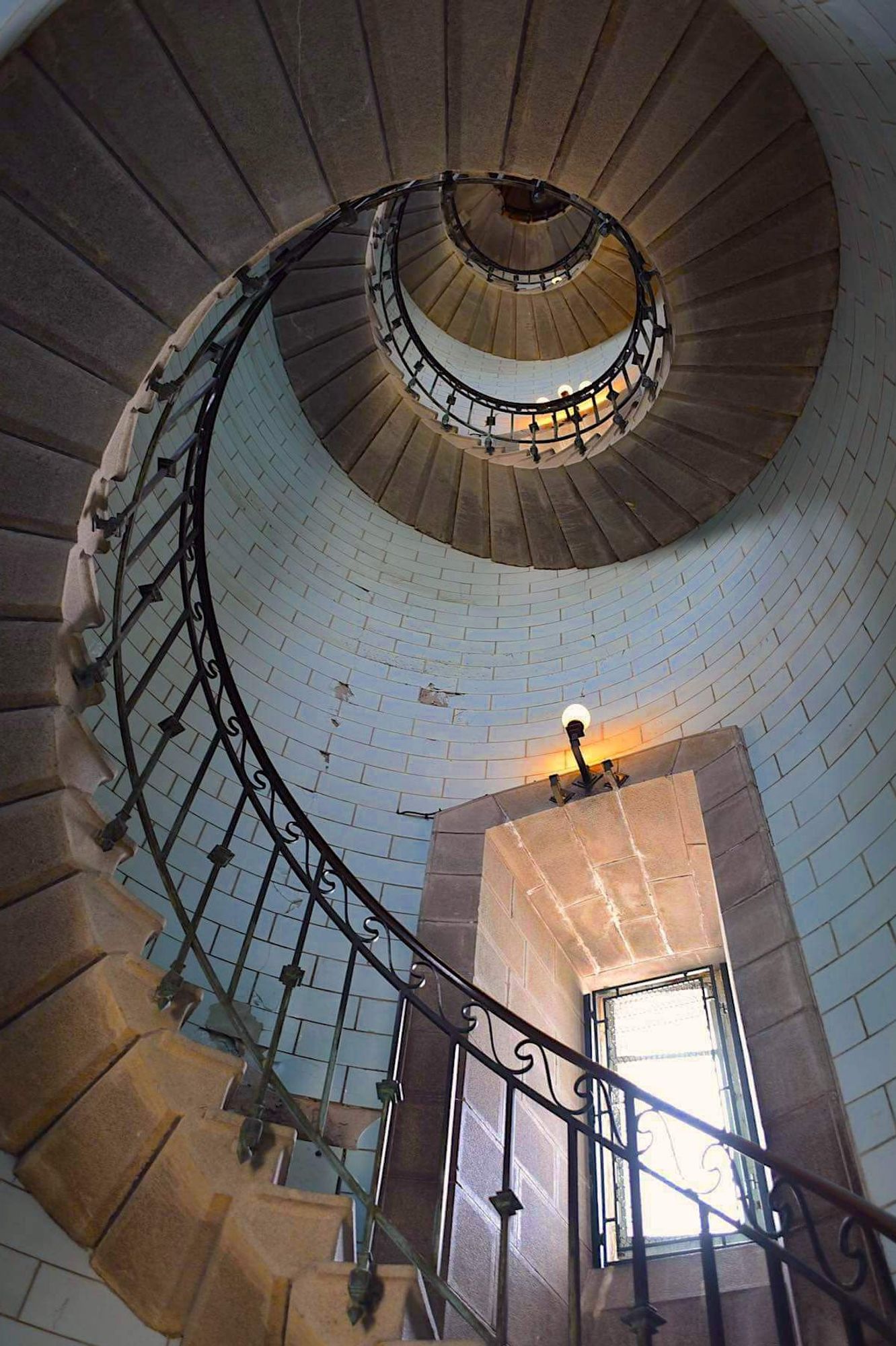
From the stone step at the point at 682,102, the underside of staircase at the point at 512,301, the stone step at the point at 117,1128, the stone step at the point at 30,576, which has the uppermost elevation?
the underside of staircase at the point at 512,301

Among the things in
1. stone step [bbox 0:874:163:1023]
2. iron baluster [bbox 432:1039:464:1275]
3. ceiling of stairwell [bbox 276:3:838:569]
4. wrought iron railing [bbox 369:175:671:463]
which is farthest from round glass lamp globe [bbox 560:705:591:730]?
stone step [bbox 0:874:163:1023]

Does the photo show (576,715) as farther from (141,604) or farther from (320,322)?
(320,322)

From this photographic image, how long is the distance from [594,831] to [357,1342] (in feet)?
7.96

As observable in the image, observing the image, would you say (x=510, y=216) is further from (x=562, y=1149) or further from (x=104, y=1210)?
(x=104, y=1210)

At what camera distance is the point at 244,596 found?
4.90m

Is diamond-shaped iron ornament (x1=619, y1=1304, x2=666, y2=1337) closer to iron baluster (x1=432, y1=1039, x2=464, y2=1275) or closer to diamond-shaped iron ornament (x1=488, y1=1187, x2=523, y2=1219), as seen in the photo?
diamond-shaped iron ornament (x1=488, y1=1187, x2=523, y2=1219)

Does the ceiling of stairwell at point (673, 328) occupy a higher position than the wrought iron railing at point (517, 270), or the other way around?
the wrought iron railing at point (517, 270)

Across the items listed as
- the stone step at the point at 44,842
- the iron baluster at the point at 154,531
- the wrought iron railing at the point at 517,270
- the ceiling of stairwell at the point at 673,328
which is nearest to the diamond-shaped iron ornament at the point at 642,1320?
the stone step at the point at 44,842

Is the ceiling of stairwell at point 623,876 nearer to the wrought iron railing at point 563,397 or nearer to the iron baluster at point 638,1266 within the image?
the iron baluster at point 638,1266

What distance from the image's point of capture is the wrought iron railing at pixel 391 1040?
72.2 inches

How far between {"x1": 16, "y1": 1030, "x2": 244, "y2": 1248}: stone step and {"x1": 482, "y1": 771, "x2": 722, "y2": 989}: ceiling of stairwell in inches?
72.3

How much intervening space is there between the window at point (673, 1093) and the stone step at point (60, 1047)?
160 centimetres

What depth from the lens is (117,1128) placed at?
7.44ft

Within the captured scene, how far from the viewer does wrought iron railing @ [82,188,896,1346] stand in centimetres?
Answer: 183
